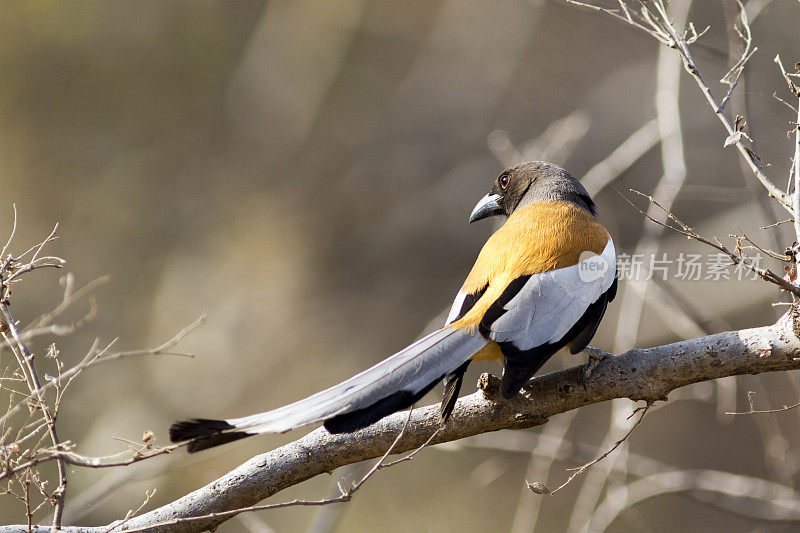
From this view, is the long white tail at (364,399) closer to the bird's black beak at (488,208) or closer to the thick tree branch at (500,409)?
the thick tree branch at (500,409)

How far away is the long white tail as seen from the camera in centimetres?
202

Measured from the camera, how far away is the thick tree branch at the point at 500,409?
2.26 meters

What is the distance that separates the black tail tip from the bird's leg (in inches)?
43.6

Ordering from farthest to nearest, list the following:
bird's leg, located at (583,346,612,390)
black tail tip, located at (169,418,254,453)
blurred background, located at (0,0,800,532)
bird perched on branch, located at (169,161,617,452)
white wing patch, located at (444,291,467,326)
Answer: blurred background, located at (0,0,800,532) → white wing patch, located at (444,291,467,326) → bird's leg, located at (583,346,612,390) → bird perched on branch, located at (169,161,617,452) → black tail tip, located at (169,418,254,453)

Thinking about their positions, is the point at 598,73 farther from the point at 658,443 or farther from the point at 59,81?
the point at 59,81

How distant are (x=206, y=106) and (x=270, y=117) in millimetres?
697

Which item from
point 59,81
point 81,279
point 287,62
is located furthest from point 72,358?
point 287,62

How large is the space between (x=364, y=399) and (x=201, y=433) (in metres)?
0.46

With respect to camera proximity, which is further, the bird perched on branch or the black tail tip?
the bird perched on branch

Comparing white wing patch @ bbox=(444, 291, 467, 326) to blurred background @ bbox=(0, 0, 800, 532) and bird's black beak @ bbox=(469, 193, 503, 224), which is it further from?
blurred background @ bbox=(0, 0, 800, 532)

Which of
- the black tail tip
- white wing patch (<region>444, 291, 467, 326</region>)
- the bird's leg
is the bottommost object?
the black tail tip

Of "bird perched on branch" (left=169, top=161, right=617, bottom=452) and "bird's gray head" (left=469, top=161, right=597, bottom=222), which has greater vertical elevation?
"bird's gray head" (left=469, top=161, right=597, bottom=222)

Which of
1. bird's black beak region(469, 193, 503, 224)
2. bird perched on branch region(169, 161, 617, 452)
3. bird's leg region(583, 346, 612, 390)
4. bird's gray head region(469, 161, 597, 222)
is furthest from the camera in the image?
bird's black beak region(469, 193, 503, 224)

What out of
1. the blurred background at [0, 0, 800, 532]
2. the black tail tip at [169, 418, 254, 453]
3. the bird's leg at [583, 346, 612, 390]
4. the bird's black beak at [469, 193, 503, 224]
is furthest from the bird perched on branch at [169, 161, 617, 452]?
the blurred background at [0, 0, 800, 532]
